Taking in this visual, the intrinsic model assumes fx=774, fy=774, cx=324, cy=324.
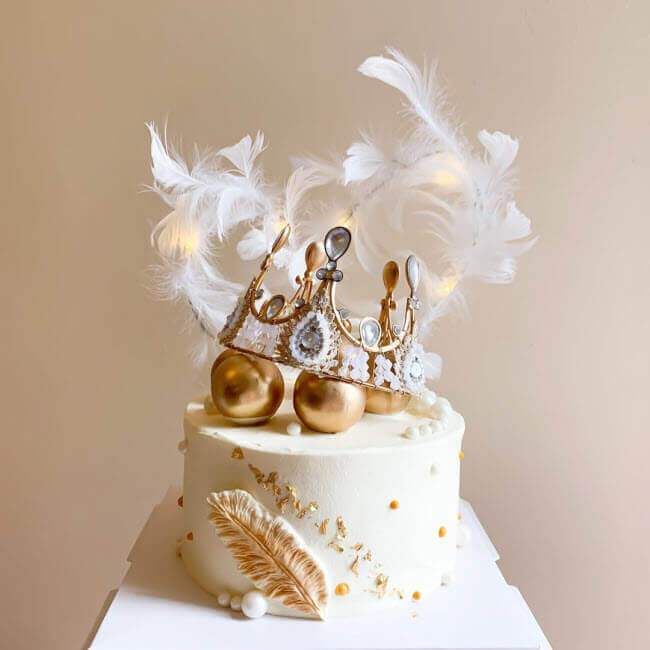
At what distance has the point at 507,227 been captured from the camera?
1091 mm

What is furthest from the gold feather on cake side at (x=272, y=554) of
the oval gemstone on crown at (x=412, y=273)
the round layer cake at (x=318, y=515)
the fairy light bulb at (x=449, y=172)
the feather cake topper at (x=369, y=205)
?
the fairy light bulb at (x=449, y=172)

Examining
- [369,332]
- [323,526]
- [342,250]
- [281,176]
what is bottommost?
[323,526]

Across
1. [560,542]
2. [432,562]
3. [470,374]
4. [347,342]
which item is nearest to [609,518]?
[560,542]

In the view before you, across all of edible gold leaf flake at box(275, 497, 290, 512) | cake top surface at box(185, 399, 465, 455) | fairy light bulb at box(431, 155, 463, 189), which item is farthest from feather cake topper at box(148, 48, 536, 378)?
edible gold leaf flake at box(275, 497, 290, 512)

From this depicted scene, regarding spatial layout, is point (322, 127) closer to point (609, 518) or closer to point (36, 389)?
point (36, 389)

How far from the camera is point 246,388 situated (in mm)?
969

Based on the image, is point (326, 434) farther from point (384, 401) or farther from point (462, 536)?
point (462, 536)

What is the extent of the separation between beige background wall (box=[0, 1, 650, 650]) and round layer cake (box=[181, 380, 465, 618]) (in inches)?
19.8

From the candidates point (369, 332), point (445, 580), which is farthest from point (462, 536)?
point (369, 332)

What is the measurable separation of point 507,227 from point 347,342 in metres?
0.30

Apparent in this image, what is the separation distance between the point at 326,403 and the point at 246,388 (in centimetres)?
10

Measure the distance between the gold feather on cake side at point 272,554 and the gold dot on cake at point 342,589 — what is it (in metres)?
0.01

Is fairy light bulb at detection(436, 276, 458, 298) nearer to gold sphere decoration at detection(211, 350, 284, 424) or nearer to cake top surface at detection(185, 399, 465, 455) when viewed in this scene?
cake top surface at detection(185, 399, 465, 455)

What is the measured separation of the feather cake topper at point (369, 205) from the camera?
109 cm
